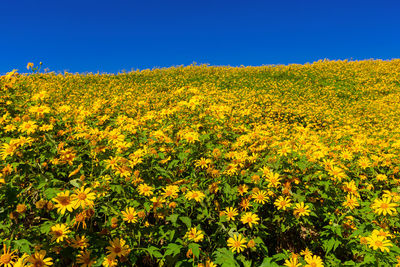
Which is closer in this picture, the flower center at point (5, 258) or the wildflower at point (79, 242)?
the flower center at point (5, 258)

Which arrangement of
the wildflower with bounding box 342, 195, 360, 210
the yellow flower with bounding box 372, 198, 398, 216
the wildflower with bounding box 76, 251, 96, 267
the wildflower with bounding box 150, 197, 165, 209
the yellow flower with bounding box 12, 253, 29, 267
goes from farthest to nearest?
the wildflower with bounding box 342, 195, 360, 210 → the yellow flower with bounding box 372, 198, 398, 216 → the wildflower with bounding box 150, 197, 165, 209 → the wildflower with bounding box 76, 251, 96, 267 → the yellow flower with bounding box 12, 253, 29, 267

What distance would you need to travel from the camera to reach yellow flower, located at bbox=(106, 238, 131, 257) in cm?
202

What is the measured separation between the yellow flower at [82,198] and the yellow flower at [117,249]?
473 mm

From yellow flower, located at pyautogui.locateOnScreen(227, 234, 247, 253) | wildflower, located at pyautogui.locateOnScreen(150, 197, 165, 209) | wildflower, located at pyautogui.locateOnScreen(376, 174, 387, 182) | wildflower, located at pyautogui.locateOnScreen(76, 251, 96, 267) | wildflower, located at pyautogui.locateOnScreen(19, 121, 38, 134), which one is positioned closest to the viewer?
wildflower, located at pyautogui.locateOnScreen(76, 251, 96, 267)

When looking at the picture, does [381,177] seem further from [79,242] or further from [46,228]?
[46,228]

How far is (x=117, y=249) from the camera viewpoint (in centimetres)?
206

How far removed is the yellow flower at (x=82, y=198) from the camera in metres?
1.91

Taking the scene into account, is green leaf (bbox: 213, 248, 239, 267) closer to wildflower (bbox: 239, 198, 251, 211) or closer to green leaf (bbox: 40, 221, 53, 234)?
wildflower (bbox: 239, 198, 251, 211)

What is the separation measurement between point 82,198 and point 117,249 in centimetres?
63

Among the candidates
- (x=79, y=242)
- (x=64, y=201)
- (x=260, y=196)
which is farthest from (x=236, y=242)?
(x=64, y=201)

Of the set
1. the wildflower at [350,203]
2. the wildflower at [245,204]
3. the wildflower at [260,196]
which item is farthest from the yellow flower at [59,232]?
the wildflower at [350,203]

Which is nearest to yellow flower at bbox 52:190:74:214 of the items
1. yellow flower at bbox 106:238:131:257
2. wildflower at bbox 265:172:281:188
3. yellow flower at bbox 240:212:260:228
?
yellow flower at bbox 106:238:131:257

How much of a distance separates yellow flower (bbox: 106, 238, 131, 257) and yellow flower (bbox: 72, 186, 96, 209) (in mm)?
473

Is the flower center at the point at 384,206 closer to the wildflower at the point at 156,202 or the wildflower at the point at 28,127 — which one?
the wildflower at the point at 156,202
